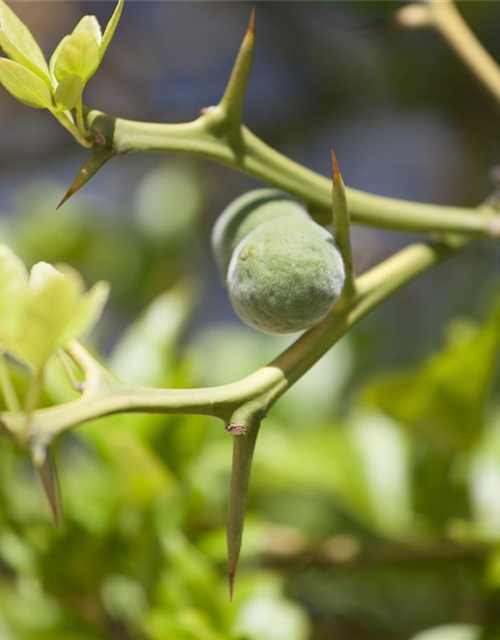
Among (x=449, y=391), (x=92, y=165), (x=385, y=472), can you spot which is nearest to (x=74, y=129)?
(x=92, y=165)

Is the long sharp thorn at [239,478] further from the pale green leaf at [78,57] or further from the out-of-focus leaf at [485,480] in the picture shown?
the out-of-focus leaf at [485,480]

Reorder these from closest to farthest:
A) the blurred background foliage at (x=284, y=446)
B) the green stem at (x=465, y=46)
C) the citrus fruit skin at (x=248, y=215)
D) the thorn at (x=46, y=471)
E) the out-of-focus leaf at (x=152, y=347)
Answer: the thorn at (x=46, y=471) → the citrus fruit skin at (x=248, y=215) → the green stem at (x=465, y=46) → the blurred background foliage at (x=284, y=446) → the out-of-focus leaf at (x=152, y=347)

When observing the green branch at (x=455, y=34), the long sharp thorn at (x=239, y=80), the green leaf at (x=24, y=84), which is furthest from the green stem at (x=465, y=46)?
the green leaf at (x=24, y=84)

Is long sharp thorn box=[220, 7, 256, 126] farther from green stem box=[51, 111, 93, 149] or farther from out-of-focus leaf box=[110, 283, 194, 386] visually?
out-of-focus leaf box=[110, 283, 194, 386]

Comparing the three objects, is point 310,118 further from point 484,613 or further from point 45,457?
point 45,457

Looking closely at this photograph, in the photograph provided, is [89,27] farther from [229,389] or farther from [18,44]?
[229,389]

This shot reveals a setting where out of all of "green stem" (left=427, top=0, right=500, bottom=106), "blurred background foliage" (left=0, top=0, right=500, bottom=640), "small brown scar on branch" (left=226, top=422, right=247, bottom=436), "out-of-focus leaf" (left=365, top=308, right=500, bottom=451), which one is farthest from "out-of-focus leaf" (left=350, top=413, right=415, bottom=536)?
"small brown scar on branch" (left=226, top=422, right=247, bottom=436)
